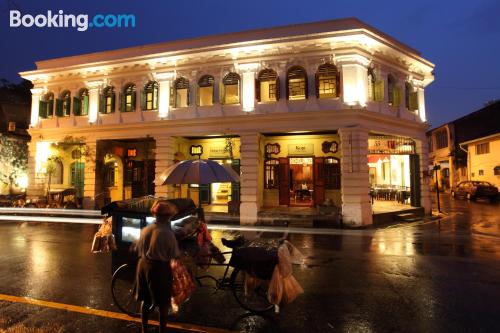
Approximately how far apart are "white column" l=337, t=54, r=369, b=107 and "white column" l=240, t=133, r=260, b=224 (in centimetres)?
473

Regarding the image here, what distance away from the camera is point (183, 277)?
456 cm

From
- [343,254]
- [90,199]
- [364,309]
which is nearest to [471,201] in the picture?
[343,254]

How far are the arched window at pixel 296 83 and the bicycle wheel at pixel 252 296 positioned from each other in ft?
39.6

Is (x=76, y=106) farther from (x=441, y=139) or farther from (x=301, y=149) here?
(x=441, y=139)

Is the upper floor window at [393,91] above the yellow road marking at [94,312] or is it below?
above

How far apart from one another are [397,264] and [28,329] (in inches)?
309

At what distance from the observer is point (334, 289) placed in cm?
628

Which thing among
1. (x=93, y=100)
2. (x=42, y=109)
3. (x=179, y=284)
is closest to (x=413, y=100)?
(x=179, y=284)

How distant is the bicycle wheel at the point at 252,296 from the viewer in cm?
512

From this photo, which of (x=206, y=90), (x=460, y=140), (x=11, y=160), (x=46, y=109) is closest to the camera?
(x=206, y=90)

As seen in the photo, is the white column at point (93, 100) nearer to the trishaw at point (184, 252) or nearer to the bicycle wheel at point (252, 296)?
the trishaw at point (184, 252)

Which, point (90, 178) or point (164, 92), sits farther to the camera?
point (90, 178)

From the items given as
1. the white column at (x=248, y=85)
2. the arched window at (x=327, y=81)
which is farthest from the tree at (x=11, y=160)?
the arched window at (x=327, y=81)

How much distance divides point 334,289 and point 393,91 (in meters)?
13.6
